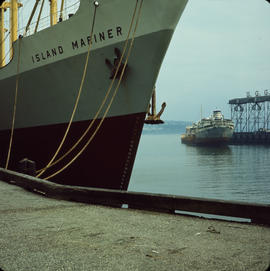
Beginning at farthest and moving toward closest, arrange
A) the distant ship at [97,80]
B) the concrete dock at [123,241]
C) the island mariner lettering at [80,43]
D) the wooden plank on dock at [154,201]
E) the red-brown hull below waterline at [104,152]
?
the red-brown hull below waterline at [104,152]
the island mariner lettering at [80,43]
the distant ship at [97,80]
the wooden plank on dock at [154,201]
the concrete dock at [123,241]

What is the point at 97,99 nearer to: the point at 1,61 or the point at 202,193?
the point at 1,61

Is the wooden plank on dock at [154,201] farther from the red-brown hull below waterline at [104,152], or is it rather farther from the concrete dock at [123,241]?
the red-brown hull below waterline at [104,152]

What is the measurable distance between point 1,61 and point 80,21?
301 inches

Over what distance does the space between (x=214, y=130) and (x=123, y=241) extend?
82.6 meters

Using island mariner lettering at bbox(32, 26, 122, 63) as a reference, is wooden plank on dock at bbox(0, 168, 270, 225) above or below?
below

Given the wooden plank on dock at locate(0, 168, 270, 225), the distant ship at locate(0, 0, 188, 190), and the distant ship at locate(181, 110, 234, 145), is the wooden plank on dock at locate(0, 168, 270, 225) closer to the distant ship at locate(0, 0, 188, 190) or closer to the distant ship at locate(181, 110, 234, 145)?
the distant ship at locate(0, 0, 188, 190)

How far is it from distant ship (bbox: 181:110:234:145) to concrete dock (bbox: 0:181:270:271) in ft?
265

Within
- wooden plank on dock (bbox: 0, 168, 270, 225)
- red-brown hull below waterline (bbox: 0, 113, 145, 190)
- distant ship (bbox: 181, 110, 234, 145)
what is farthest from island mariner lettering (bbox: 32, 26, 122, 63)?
distant ship (bbox: 181, 110, 234, 145)

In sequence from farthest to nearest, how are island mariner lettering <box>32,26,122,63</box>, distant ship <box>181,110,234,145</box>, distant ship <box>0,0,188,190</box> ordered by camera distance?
distant ship <box>181,110,234,145</box> < island mariner lettering <box>32,26,122,63</box> < distant ship <box>0,0,188,190</box>

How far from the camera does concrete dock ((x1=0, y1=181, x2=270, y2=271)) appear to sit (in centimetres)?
332

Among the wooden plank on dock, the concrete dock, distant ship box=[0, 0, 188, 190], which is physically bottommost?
the concrete dock

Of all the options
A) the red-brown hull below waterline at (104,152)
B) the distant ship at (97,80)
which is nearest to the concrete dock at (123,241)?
the distant ship at (97,80)

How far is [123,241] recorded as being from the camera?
13.1 feet

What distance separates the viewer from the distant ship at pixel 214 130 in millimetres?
84062
